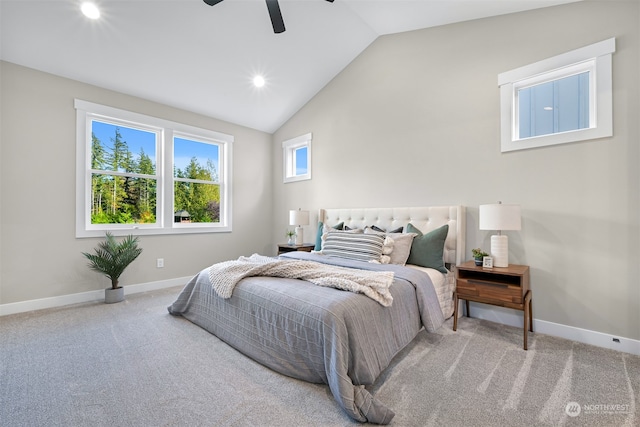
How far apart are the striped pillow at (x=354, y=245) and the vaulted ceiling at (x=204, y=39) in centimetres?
251

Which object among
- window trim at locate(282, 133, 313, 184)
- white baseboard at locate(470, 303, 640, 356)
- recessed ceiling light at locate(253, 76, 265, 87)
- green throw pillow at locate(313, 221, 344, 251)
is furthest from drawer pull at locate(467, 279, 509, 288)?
recessed ceiling light at locate(253, 76, 265, 87)

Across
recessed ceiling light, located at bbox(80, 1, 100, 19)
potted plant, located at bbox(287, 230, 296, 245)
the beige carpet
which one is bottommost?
the beige carpet

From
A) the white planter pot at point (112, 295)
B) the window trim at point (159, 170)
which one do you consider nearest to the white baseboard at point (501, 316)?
the white planter pot at point (112, 295)

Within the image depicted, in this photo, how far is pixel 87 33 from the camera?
115 inches

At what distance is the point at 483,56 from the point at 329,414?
356 centimetres

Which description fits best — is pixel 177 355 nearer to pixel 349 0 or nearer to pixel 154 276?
pixel 154 276

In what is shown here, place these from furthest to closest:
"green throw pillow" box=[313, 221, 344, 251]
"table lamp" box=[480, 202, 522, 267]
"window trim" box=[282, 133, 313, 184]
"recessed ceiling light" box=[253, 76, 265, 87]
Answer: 1. "window trim" box=[282, 133, 313, 184]
2. "recessed ceiling light" box=[253, 76, 265, 87]
3. "green throw pillow" box=[313, 221, 344, 251]
4. "table lamp" box=[480, 202, 522, 267]

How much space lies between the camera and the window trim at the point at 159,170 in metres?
3.46

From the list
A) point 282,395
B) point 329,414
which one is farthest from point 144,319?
point 329,414

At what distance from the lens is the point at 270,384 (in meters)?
1.79

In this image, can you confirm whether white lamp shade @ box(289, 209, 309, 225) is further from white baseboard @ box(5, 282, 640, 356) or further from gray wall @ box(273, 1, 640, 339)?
white baseboard @ box(5, 282, 640, 356)

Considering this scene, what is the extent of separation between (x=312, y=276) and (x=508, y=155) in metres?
2.30

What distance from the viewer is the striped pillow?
2.93 meters

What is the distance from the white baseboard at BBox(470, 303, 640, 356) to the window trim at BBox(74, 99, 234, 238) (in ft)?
12.9
